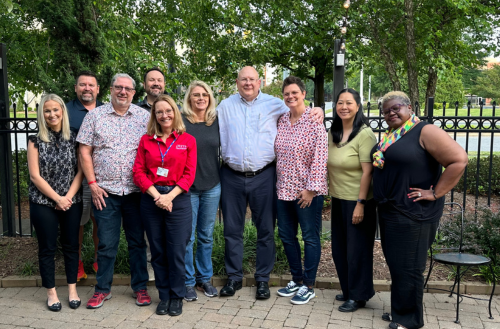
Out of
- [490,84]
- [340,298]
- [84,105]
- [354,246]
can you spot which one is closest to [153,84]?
[84,105]

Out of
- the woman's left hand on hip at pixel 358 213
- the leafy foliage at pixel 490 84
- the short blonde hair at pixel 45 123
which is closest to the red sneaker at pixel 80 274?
the short blonde hair at pixel 45 123

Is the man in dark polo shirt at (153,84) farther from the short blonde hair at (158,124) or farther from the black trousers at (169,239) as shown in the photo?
the black trousers at (169,239)

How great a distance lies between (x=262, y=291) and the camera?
430 cm

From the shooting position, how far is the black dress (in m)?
3.35

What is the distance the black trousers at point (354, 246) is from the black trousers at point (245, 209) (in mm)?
639

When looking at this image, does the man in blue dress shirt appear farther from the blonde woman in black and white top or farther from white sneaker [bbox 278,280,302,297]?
the blonde woman in black and white top

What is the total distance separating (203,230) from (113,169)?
3.46 ft

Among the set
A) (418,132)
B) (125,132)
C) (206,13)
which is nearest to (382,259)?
(418,132)

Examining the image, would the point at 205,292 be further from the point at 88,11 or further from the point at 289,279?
the point at 88,11

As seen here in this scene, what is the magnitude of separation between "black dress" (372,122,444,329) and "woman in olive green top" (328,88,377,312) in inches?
7.9

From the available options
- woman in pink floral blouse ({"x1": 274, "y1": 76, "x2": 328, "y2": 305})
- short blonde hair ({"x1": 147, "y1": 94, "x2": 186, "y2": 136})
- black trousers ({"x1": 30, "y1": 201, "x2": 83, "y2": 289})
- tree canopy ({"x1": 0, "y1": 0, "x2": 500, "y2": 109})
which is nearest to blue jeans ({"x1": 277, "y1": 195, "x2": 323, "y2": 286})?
woman in pink floral blouse ({"x1": 274, "y1": 76, "x2": 328, "y2": 305})

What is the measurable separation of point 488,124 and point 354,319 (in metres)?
2.98

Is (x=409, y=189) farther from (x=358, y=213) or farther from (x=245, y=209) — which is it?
(x=245, y=209)

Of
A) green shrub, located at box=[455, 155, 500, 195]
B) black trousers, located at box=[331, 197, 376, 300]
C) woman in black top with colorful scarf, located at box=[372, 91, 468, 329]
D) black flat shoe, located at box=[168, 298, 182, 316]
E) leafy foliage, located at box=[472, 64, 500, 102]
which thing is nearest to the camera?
woman in black top with colorful scarf, located at box=[372, 91, 468, 329]
